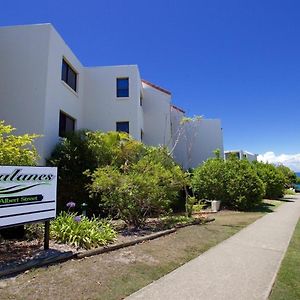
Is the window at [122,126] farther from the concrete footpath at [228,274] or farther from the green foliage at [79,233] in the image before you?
the concrete footpath at [228,274]

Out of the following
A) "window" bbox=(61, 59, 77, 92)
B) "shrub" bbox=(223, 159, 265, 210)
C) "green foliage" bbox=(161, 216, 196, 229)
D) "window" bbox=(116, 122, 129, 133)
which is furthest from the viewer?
"window" bbox=(116, 122, 129, 133)

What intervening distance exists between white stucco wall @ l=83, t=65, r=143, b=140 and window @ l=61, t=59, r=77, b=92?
4.91 ft

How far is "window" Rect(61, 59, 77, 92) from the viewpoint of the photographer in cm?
1595

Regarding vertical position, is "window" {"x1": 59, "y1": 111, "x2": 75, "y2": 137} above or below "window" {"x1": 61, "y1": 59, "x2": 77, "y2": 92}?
below

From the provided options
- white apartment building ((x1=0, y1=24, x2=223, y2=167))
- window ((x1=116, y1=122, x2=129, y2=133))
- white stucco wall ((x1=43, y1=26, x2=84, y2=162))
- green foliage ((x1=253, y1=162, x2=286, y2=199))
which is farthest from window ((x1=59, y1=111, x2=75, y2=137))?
green foliage ((x1=253, y1=162, x2=286, y2=199))

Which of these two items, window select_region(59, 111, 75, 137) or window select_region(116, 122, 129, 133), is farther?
window select_region(116, 122, 129, 133)

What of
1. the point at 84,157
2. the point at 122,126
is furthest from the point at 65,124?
the point at 122,126

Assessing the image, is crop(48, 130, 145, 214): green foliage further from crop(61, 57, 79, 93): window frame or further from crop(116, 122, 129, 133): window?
crop(116, 122, 129, 133): window

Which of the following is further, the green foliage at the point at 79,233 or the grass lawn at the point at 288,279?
the green foliage at the point at 79,233

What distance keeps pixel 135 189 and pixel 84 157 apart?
16.5ft

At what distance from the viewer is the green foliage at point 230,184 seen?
17438 mm

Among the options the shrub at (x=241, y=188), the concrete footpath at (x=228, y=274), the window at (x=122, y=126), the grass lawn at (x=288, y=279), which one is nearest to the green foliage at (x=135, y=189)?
the concrete footpath at (x=228, y=274)

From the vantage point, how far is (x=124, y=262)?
6348mm

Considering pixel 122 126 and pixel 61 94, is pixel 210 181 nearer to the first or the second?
pixel 122 126
